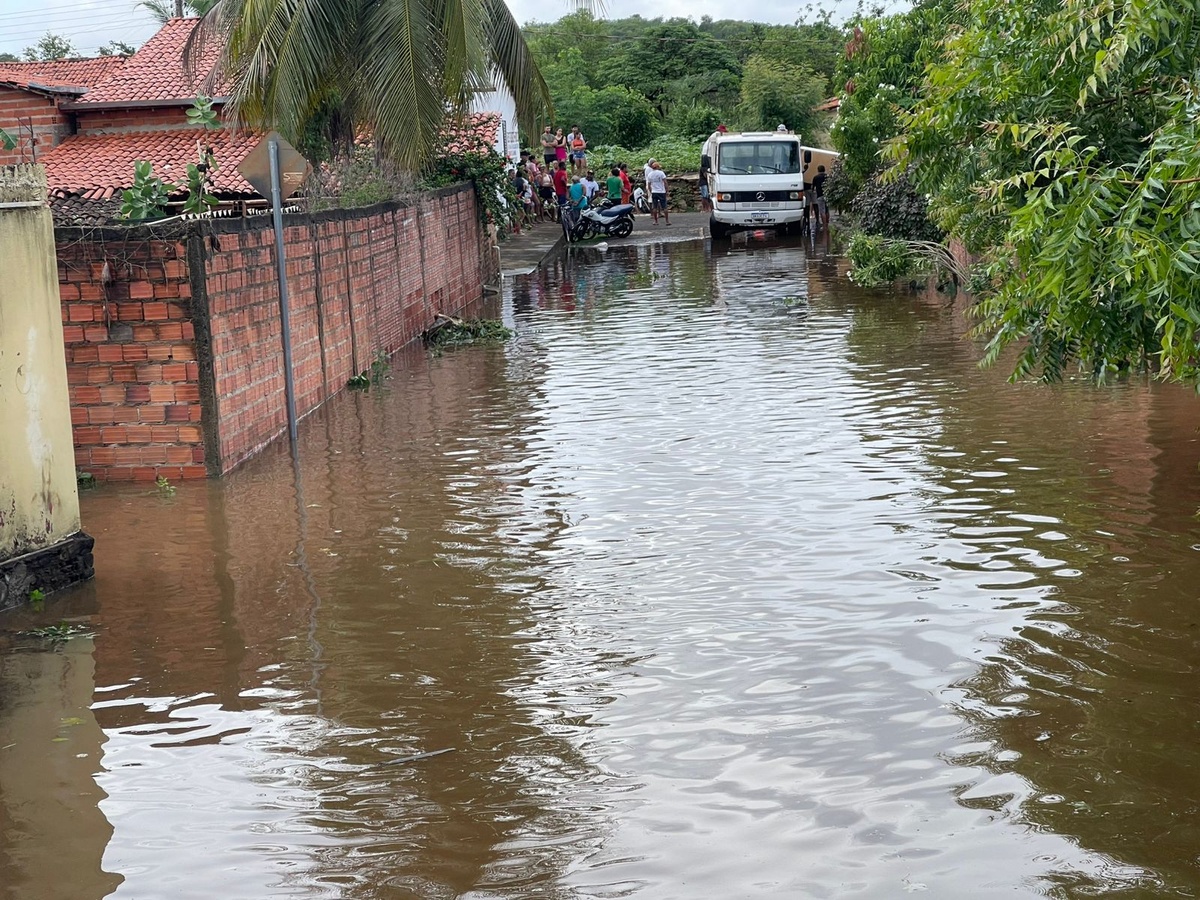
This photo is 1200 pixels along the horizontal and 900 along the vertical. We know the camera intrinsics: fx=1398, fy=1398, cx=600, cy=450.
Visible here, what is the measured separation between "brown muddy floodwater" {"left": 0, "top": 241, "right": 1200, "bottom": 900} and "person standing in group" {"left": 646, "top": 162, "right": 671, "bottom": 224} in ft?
86.8

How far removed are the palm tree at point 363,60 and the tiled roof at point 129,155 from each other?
21.9 feet

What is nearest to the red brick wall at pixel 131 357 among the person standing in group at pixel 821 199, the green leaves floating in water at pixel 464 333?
the green leaves floating in water at pixel 464 333

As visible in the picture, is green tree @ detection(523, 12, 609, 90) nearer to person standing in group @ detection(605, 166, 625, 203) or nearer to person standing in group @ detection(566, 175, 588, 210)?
person standing in group @ detection(605, 166, 625, 203)

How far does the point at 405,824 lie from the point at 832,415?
7757 mm

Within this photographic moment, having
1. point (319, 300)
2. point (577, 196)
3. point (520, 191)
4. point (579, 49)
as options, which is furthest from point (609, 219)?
point (579, 49)

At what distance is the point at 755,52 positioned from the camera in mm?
70875

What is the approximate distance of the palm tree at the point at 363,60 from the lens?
1797 cm

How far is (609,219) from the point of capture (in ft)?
111

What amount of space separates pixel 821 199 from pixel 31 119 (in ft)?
60.3

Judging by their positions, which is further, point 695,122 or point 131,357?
point 695,122

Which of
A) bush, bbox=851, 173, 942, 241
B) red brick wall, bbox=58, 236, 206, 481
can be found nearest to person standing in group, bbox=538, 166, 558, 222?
bush, bbox=851, 173, 942, 241

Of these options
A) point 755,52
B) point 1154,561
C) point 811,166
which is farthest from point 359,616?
point 755,52

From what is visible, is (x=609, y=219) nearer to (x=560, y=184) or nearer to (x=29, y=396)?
(x=560, y=184)

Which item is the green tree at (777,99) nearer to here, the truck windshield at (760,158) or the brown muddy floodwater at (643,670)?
the truck windshield at (760,158)
